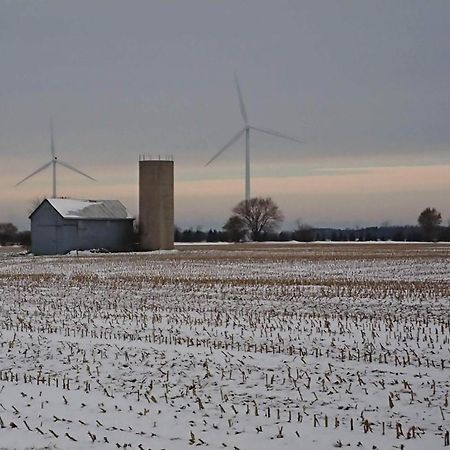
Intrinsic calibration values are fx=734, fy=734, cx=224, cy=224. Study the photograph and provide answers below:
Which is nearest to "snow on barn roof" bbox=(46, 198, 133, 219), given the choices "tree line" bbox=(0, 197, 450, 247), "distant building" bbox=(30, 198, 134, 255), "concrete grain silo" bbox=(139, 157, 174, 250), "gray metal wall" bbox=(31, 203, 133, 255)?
"distant building" bbox=(30, 198, 134, 255)

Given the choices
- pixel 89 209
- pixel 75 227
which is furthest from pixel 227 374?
pixel 89 209

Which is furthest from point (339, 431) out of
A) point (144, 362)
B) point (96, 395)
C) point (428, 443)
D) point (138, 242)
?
point (138, 242)

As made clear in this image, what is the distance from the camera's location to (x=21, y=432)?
8.91m

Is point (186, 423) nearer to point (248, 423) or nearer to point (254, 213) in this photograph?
point (248, 423)

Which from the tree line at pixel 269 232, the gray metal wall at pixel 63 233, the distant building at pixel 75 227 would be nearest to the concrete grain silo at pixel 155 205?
the distant building at pixel 75 227

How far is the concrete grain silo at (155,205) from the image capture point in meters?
80.4

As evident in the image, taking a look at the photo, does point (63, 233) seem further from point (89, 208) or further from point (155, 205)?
point (155, 205)

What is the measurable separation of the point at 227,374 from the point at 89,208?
6907 centimetres

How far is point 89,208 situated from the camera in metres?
79.0

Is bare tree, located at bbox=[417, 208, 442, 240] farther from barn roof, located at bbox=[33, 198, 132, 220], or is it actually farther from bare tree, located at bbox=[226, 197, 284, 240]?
barn roof, located at bbox=[33, 198, 132, 220]

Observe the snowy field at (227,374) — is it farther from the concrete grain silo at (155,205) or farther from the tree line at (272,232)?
the tree line at (272,232)

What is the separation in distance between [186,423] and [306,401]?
1765 millimetres

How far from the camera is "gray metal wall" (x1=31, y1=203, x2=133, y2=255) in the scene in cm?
7456

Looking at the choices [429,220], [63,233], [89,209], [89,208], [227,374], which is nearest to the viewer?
[227,374]
